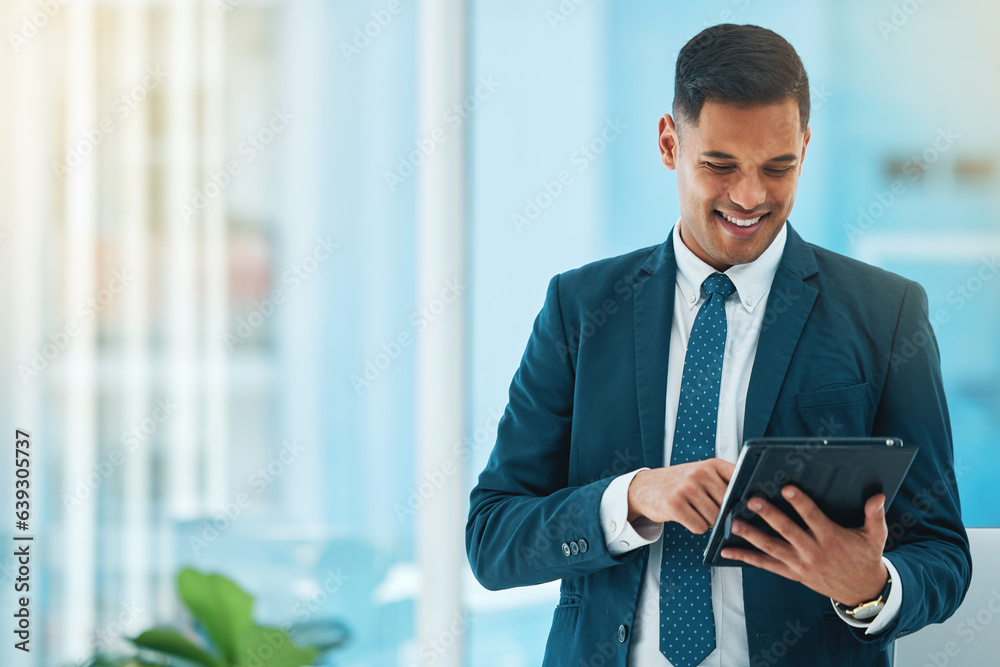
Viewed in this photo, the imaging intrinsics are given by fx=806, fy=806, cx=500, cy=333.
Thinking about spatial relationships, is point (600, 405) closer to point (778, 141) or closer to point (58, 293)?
point (778, 141)

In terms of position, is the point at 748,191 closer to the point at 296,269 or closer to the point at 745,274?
the point at 745,274

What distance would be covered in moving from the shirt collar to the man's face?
0.02 meters

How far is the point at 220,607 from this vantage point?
2.02m

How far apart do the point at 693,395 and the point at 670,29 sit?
1.38 meters

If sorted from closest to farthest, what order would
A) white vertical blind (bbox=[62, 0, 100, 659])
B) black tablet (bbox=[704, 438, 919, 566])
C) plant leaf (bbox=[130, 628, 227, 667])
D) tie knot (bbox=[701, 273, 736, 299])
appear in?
black tablet (bbox=[704, 438, 919, 566]) < tie knot (bbox=[701, 273, 736, 299]) < plant leaf (bbox=[130, 628, 227, 667]) < white vertical blind (bbox=[62, 0, 100, 659])

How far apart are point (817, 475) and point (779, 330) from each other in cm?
31

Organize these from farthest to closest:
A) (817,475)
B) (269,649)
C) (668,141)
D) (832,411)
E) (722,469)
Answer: (269,649), (668,141), (832,411), (722,469), (817,475)

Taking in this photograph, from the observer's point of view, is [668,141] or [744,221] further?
[668,141]

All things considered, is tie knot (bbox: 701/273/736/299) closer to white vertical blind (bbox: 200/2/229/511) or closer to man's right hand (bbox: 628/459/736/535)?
man's right hand (bbox: 628/459/736/535)

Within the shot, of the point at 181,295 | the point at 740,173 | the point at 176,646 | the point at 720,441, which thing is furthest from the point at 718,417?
the point at 181,295

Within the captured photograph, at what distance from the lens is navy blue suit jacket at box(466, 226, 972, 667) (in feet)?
3.71

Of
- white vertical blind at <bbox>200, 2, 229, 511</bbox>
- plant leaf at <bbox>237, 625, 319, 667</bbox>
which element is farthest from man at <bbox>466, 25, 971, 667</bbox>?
white vertical blind at <bbox>200, 2, 229, 511</bbox>

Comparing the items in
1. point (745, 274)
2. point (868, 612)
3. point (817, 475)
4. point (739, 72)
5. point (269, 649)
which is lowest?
point (269, 649)

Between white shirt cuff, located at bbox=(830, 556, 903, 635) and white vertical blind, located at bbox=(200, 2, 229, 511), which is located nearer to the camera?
white shirt cuff, located at bbox=(830, 556, 903, 635)
